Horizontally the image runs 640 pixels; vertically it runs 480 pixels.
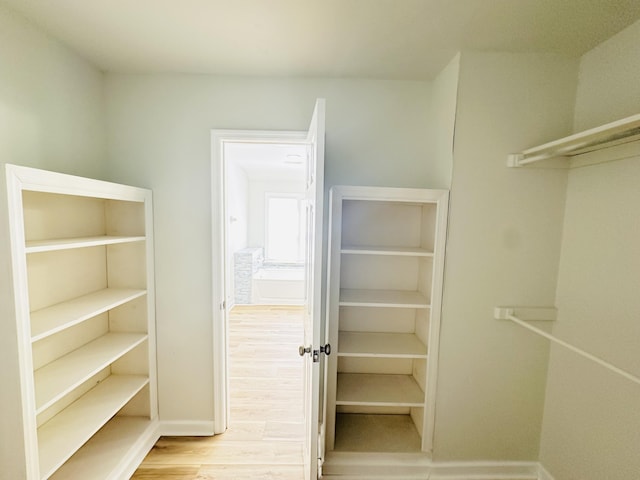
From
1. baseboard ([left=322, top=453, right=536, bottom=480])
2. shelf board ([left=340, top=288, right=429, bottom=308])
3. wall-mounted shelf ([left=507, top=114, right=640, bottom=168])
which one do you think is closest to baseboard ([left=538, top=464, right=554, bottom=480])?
baseboard ([left=322, top=453, right=536, bottom=480])

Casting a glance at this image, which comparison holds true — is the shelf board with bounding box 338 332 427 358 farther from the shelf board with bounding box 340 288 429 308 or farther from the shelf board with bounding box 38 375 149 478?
the shelf board with bounding box 38 375 149 478

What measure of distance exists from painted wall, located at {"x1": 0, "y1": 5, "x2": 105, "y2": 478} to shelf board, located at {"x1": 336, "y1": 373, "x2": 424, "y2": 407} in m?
1.50

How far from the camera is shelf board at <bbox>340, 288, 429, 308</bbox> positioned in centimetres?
166

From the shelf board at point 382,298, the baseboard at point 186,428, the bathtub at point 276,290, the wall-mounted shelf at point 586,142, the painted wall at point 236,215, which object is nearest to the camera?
Answer: the wall-mounted shelf at point 586,142

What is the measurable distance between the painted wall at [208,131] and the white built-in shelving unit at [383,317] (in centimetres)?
31

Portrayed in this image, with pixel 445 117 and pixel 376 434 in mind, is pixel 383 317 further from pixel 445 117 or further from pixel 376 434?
pixel 445 117

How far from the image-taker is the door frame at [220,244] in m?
1.90

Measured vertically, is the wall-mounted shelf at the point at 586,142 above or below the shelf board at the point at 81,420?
above

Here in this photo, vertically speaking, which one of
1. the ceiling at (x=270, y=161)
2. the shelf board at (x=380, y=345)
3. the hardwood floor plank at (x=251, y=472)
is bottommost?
the hardwood floor plank at (x=251, y=472)

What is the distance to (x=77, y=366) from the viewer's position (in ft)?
4.85

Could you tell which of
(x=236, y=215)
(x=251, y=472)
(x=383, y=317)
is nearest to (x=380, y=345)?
(x=383, y=317)

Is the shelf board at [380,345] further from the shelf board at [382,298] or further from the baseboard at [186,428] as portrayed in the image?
the baseboard at [186,428]

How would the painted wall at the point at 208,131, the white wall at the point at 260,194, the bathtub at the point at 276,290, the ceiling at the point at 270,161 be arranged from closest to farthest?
the painted wall at the point at 208,131, the ceiling at the point at 270,161, the bathtub at the point at 276,290, the white wall at the point at 260,194

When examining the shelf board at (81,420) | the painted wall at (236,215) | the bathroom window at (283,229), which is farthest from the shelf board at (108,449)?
the bathroom window at (283,229)
